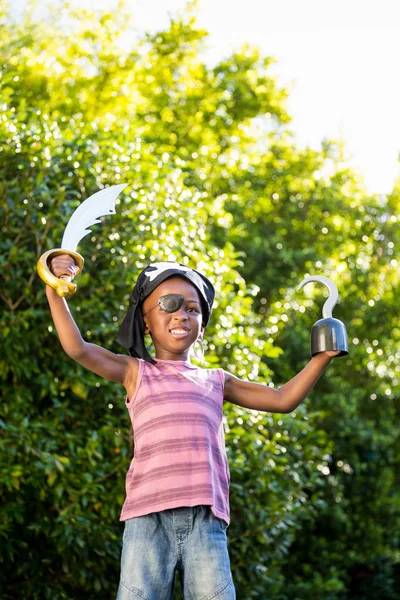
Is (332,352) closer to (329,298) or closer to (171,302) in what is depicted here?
(329,298)

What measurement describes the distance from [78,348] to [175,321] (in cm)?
36

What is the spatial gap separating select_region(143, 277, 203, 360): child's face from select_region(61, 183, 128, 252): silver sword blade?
32 centimetres

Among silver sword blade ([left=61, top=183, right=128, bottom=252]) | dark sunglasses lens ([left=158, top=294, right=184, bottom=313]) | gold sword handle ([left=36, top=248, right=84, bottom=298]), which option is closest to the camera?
gold sword handle ([left=36, top=248, right=84, bottom=298])

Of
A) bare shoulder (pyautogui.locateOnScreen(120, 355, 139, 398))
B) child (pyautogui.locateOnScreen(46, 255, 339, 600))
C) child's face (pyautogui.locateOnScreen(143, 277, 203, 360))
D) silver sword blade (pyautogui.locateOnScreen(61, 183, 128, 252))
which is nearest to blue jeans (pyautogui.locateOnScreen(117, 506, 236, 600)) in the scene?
child (pyautogui.locateOnScreen(46, 255, 339, 600))

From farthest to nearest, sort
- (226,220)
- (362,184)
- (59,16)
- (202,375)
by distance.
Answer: (59,16) < (362,184) < (226,220) < (202,375)

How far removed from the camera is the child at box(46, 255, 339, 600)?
288cm

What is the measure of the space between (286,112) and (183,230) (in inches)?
245

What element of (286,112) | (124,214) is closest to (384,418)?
(286,112)

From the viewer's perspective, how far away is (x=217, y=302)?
5.95m

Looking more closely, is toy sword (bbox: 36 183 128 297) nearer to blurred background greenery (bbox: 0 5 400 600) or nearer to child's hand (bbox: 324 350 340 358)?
child's hand (bbox: 324 350 340 358)

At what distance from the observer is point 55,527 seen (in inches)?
205

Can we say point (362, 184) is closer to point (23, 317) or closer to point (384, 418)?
point (384, 418)

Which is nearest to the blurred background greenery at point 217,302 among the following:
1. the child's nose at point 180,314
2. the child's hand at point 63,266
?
the child's nose at point 180,314

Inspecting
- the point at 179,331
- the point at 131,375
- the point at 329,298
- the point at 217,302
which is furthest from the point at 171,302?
the point at 217,302
